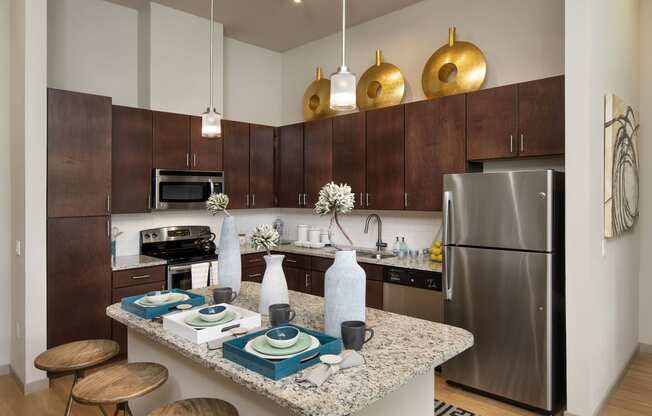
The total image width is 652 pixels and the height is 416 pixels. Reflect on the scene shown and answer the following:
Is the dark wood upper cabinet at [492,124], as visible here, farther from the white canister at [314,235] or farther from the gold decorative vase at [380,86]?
the white canister at [314,235]

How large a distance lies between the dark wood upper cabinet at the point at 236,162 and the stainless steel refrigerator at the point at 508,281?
8.17ft

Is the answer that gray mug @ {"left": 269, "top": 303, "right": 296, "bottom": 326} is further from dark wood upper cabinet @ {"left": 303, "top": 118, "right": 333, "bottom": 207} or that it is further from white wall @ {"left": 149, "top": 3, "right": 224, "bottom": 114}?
white wall @ {"left": 149, "top": 3, "right": 224, "bottom": 114}

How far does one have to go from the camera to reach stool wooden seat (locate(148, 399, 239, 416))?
1.58 m

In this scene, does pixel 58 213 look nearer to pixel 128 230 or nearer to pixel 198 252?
pixel 128 230

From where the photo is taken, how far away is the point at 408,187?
388 centimetres

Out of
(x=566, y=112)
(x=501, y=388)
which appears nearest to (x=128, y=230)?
(x=501, y=388)

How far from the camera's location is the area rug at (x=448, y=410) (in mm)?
2803

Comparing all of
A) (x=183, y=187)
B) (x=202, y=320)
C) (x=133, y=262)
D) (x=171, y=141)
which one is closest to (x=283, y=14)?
(x=171, y=141)

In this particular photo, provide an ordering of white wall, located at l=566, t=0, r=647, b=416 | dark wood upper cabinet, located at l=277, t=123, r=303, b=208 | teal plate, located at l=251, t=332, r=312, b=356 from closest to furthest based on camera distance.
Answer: teal plate, located at l=251, t=332, r=312, b=356 → white wall, located at l=566, t=0, r=647, b=416 → dark wood upper cabinet, located at l=277, t=123, r=303, b=208

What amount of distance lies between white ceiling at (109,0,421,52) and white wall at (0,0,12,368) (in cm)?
107

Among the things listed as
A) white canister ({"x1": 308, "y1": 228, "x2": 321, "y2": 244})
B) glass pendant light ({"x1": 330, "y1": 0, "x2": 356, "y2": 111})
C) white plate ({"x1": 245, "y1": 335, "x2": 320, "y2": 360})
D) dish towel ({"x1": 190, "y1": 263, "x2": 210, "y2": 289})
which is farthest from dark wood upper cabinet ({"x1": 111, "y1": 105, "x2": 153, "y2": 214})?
white plate ({"x1": 245, "y1": 335, "x2": 320, "y2": 360})

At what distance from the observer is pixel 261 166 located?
503cm

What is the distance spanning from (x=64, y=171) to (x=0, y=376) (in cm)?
181

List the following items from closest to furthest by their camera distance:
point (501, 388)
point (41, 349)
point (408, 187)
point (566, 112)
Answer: point (566, 112) < point (501, 388) < point (41, 349) < point (408, 187)
